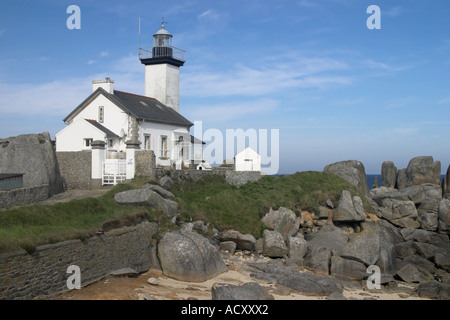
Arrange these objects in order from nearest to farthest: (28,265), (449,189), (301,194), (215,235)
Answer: (28,265)
(215,235)
(301,194)
(449,189)


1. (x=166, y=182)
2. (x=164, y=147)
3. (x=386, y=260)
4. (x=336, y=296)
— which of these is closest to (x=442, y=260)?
(x=386, y=260)

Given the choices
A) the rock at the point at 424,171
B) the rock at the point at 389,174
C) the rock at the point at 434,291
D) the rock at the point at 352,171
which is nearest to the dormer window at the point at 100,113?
the rock at the point at 352,171

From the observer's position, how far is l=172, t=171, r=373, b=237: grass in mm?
21719

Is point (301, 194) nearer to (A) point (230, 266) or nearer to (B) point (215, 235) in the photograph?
(B) point (215, 235)

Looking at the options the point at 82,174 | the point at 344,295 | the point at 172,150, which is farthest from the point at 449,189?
the point at 82,174

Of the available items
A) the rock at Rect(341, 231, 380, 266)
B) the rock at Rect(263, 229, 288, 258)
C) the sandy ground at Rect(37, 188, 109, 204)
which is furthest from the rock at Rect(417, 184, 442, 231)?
the sandy ground at Rect(37, 188, 109, 204)

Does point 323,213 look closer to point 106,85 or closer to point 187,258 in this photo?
point 187,258

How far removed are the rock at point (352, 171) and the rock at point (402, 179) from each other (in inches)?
414

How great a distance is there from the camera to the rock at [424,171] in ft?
140

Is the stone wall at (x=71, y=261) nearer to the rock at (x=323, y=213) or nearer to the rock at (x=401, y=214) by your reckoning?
the rock at (x=323, y=213)

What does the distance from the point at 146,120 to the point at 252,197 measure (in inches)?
336

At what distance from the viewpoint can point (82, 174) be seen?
23703 mm

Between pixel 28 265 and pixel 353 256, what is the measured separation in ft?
41.7

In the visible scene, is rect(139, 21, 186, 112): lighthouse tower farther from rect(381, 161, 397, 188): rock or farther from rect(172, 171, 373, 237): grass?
rect(381, 161, 397, 188): rock
